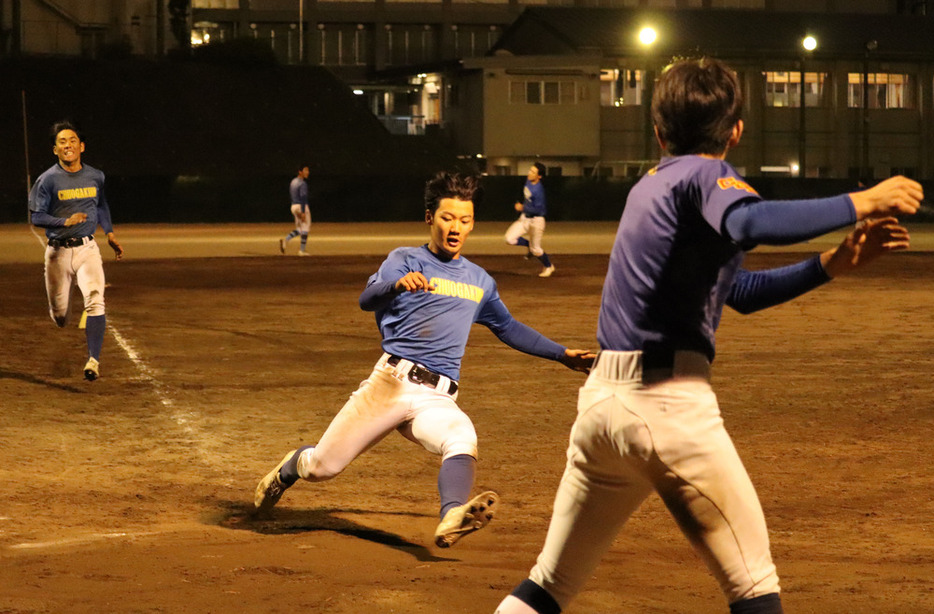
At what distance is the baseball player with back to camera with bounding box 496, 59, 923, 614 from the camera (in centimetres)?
350

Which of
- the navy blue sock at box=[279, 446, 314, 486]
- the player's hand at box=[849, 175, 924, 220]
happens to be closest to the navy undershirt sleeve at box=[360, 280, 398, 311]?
the navy blue sock at box=[279, 446, 314, 486]

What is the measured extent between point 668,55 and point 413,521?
197 ft

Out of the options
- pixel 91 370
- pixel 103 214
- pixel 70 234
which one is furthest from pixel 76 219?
pixel 91 370

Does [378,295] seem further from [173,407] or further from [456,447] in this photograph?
[173,407]

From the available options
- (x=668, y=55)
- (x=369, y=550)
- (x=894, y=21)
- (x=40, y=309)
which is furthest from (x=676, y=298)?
(x=894, y=21)

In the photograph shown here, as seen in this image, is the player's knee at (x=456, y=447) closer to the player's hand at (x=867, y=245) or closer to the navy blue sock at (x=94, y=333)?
the player's hand at (x=867, y=245)

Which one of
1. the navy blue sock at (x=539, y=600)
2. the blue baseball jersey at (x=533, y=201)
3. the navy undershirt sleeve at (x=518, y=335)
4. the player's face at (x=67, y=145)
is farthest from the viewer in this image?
the blue baseball jersey at (x=533, y=201)

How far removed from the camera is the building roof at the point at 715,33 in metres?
65.3

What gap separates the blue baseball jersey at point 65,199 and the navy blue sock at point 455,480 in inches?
258

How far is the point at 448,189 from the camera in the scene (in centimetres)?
586

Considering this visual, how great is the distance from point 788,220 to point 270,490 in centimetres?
406

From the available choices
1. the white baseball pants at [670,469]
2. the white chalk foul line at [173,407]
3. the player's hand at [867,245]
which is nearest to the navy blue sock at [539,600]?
the white baseball pants at [670,469]

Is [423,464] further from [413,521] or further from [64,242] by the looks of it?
[64,242]

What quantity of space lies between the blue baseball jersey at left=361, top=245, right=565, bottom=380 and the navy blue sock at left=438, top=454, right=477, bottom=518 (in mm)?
460
